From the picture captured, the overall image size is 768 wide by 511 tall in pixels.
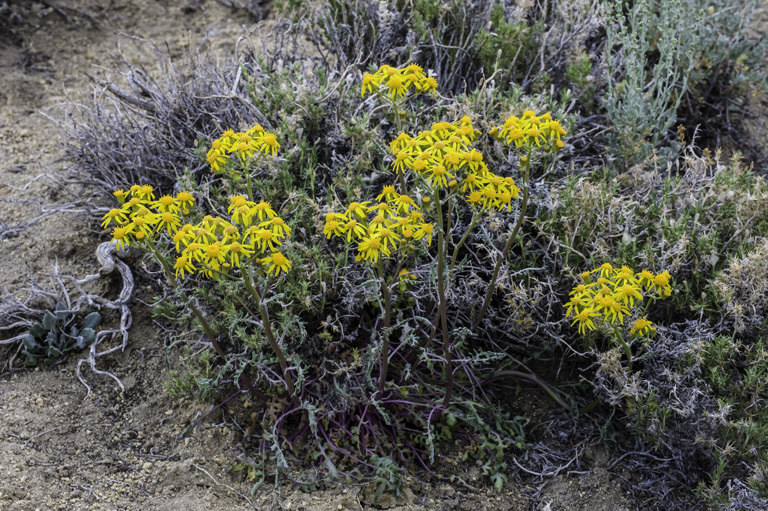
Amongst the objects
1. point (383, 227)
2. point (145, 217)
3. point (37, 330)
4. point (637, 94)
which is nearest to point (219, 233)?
point (145, 217)

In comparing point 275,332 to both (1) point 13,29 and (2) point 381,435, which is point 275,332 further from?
(1) point 13,29

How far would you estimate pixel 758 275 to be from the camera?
2662 mm

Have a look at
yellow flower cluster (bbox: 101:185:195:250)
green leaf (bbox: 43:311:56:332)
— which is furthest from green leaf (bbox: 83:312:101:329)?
yellow flower cluster (bbox: 101:185:195:250)

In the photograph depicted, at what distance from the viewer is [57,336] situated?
3.17 metres

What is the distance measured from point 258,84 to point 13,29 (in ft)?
9.17

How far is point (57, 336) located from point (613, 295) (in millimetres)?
2541

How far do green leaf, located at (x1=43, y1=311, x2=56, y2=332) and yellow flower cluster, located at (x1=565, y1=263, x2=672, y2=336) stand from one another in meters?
2.36

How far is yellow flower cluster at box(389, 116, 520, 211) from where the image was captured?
2.11 m

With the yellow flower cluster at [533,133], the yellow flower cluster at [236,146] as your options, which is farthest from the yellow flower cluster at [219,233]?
the yellow flower cluster at [533,133]

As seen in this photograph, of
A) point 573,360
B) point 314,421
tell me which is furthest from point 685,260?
point 314,421

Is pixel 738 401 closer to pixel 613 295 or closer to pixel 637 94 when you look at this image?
pixel 613 295

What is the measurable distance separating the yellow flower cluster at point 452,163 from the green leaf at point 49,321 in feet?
6.27

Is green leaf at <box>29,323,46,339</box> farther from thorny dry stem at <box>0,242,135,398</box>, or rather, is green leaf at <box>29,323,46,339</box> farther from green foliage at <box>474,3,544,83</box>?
green foliage at <box>474,3,544,83</box>

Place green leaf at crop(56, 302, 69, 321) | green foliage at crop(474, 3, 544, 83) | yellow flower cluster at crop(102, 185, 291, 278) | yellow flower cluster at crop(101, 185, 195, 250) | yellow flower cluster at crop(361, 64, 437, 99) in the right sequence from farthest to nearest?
1. green foliage at crop(474, 3, 544, 83)
2. green leaf at crop(56, 302, 69, 321)
3. yellow flower cluster at crop(361, 64, 437, 99)
4. yellow flower cluster at crop(101, 185, 195, 250)
5. yellow flower cluster at crop(102, 185, 291, 278)
